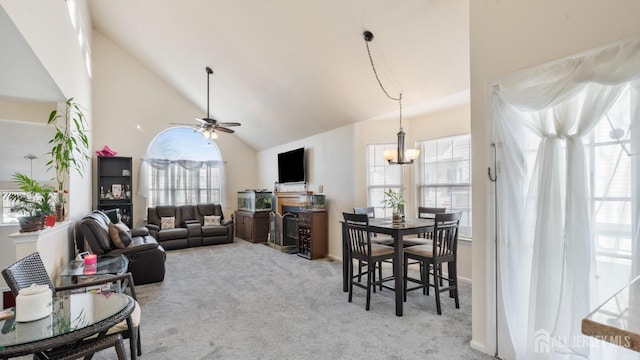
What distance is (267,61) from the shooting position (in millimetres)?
4699

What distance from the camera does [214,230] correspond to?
281 inches

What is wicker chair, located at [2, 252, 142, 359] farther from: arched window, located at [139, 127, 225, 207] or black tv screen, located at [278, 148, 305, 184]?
arched window, located at [139, 127, 225, 207]

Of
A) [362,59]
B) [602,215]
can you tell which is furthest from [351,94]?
[602,215]

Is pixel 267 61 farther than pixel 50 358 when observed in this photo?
Yes

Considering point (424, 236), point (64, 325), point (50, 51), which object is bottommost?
point (424, 236)

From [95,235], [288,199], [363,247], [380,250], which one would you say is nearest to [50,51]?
[95,235]

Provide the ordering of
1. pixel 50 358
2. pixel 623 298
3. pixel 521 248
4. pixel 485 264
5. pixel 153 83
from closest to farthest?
pixel 623 298 → pixel 50 358 → pixel 521 248 → pixel 485 264 → pixel 153 83

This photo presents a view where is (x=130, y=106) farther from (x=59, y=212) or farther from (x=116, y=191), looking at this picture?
(x=59, y=212)

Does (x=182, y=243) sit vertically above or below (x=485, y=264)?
below

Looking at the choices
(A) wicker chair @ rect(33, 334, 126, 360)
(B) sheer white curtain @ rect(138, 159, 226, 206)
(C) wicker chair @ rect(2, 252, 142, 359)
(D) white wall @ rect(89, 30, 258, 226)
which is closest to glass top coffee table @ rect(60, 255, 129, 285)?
(C) wicker chair @ rect(2, 252, 142, 359)

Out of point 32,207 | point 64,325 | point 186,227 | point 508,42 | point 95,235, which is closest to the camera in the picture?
point 64,325

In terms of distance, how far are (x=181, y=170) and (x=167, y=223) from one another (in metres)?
1.47

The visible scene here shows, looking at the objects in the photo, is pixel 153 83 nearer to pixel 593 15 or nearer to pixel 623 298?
pixel 593 15

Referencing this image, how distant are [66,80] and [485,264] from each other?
464 centimetres
